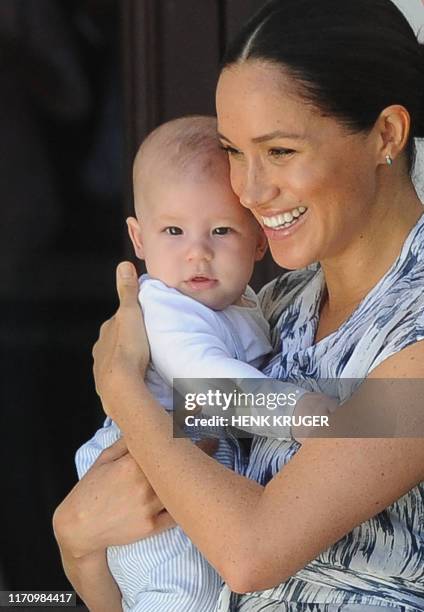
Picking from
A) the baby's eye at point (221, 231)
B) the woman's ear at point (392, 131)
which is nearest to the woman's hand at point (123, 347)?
the baby's eye at point (221, 231)

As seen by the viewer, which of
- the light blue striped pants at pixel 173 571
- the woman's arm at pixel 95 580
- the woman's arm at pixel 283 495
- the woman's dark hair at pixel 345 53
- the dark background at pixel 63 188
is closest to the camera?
the woman's arm at pixel 283 495

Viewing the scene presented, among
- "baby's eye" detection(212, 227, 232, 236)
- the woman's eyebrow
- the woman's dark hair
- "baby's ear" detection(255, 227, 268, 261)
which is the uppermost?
the woman's dark hair

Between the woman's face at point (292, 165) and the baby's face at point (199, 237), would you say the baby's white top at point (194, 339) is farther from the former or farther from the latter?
the woman's face at point (292, 165)

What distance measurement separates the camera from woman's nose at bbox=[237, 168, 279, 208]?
1398 millimetres

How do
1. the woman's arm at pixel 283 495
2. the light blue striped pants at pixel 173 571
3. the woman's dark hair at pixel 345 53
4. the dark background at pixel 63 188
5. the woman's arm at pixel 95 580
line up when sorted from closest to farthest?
the woman's arm at pixel 283 495 < the woman's dark hair at pixel 345 53 < the light blue striped pants at pixel 173 571 < the woman's arm at pixel 95 580 < the dark background at pixel 63 188

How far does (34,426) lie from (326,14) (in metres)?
0.92

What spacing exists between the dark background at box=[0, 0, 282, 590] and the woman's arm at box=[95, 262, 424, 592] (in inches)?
24.9

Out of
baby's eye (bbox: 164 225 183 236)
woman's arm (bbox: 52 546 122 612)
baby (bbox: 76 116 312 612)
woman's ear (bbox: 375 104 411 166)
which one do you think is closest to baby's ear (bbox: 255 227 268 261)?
baby (bbox: 76 116 312 612)

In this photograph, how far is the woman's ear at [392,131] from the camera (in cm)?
139

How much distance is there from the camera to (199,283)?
1.53 metres

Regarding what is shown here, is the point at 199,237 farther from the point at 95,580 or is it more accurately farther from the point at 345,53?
the point at 95,580

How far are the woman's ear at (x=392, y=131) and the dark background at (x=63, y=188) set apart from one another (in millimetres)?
609

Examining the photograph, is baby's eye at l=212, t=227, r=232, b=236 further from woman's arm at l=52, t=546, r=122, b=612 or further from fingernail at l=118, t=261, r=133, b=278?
woman's arm at l=52, t=546, r=122, b=612

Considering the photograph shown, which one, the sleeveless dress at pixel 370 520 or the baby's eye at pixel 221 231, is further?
the baby's eye at pixel 221 231
